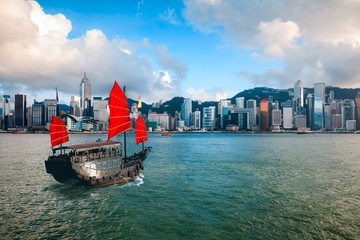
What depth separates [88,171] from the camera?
891 inches

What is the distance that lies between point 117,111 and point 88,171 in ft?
31.2

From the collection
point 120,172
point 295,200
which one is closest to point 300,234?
point 295,200

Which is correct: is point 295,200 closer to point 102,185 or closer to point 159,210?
point 159,210

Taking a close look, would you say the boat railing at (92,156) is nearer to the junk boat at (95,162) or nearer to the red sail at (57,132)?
the junk boat at (95,162)

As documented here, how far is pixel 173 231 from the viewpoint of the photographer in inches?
548

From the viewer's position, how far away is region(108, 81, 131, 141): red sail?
27.4 meters

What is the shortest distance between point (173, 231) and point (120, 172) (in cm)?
1333

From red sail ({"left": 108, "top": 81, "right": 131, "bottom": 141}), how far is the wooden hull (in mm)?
4038

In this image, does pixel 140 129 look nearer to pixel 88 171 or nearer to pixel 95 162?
pixel 95 162

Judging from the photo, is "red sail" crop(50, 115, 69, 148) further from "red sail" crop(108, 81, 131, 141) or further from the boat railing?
"red sail" crop(108, 81, 131, 141)

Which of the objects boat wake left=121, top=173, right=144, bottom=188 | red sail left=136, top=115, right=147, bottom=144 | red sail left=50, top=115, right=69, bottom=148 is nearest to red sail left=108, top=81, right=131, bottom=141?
red sail left=136, top=115, right=147, bottom=144

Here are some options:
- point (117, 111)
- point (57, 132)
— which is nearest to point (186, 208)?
point (117, 111)

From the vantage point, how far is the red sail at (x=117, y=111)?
27422 mm

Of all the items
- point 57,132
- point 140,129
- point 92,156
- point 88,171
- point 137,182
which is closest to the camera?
point 88,171
